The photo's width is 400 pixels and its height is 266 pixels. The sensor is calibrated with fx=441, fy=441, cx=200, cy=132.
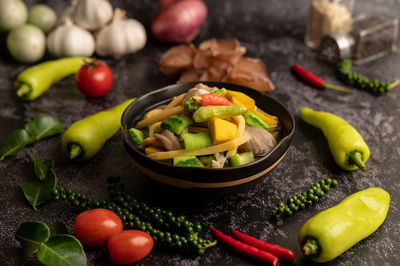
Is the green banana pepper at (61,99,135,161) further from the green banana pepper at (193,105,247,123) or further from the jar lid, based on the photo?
the jar lid

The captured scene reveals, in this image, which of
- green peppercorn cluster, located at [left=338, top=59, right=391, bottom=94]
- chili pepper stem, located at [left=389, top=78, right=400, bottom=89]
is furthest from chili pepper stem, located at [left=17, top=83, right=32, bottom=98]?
chili pepper stem, located at [left=389, top=78, right=400, bottom=89]

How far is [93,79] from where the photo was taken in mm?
2604

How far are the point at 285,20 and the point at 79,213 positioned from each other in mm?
2686

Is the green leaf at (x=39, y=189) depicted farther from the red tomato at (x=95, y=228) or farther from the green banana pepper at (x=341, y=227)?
the green banana pepper at (x=341, y=227)

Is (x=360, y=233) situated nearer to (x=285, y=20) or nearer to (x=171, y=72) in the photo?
(x=171, y=72)

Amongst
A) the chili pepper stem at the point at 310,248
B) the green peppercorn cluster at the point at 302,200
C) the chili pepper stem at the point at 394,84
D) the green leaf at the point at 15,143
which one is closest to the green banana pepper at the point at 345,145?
the green peppercorn cluster at the point at 302,200

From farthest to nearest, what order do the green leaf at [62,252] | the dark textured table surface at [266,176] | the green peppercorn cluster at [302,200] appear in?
the green peppercorn cluster at [302,200], the dark textured table surface at [266,176], the green leaf at [62,252]

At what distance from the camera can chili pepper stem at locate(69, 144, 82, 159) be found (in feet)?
6.66

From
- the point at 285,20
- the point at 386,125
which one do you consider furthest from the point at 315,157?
the point at 285,20

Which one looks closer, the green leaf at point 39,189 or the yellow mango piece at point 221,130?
the yellow mango piece at point 221,130

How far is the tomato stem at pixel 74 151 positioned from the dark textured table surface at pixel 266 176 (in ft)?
0.29

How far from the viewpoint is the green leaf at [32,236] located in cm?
152

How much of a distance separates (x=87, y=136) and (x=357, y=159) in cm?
124

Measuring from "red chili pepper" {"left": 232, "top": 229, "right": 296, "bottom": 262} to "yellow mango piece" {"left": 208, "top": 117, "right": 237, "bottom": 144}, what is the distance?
0.36 metres
